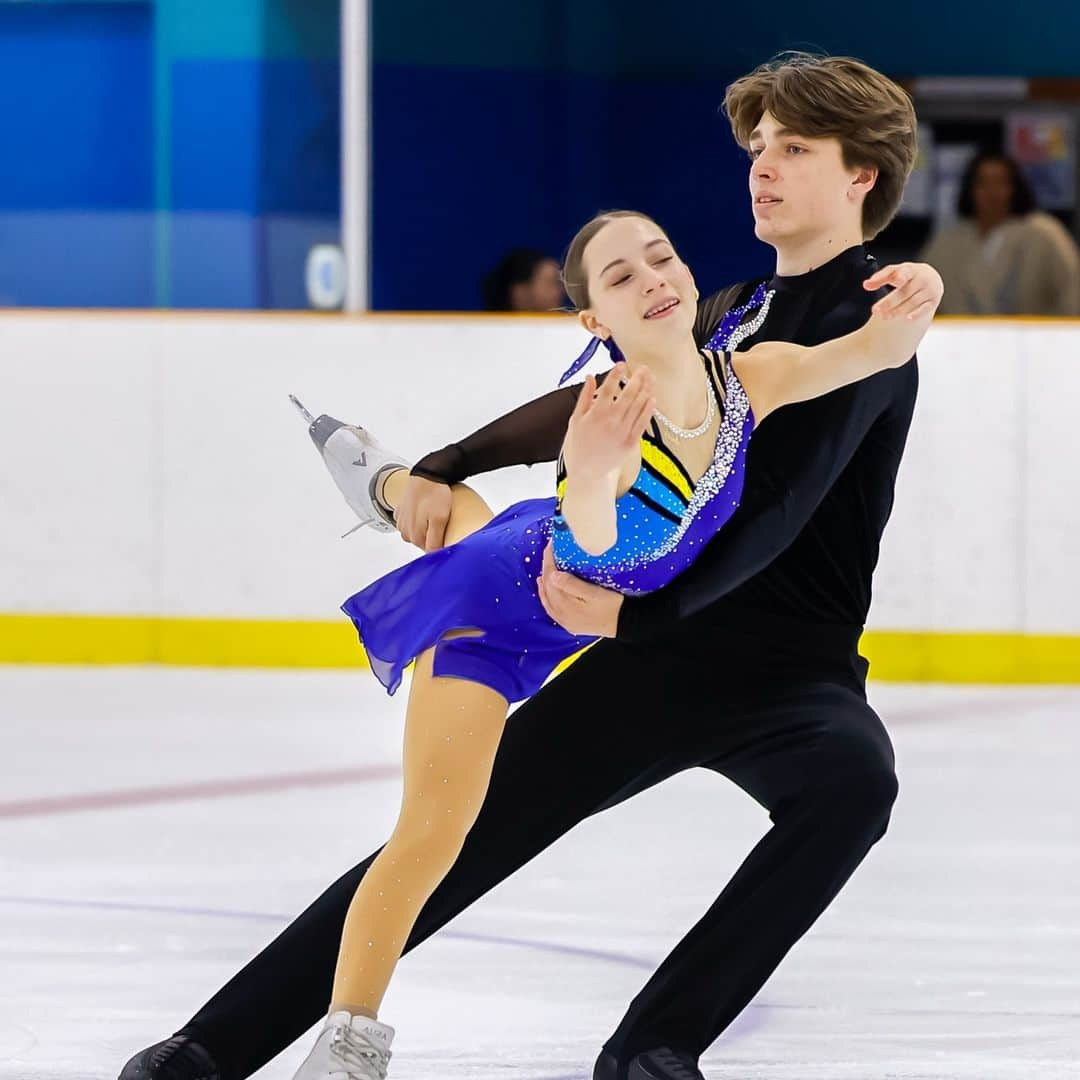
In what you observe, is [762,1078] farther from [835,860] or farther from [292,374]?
[292,374]

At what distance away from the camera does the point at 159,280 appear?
709 centimetres

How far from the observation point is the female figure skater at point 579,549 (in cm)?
221

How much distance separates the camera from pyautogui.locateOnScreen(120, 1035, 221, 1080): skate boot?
235cm

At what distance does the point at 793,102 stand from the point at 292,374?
4230mm

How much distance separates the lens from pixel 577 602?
89.0 inches

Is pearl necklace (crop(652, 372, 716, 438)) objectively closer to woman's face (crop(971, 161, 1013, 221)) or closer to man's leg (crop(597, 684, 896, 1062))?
man's leg (crop(597, 684, 896, 1062))

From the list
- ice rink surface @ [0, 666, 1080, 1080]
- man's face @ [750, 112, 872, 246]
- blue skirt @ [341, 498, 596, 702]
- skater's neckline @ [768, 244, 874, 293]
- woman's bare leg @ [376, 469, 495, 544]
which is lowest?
ice rink surface @ [0, 666, 1080, 1080]

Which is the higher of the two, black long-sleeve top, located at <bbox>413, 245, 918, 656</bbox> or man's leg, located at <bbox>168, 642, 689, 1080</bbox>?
black long-sleeve top, located at <bbox>413, 245, 918, 656</bbox>

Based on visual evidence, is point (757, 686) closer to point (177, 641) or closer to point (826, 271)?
point (826, 271)

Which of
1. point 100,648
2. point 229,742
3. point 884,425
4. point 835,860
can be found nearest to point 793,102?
point 884,425

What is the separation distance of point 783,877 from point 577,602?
0.37 m

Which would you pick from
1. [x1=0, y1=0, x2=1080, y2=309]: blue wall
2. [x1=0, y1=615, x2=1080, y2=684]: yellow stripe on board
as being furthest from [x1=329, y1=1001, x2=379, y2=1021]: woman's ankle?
[x1=0, y1=0, x2=1080, y2=309]: blue wall

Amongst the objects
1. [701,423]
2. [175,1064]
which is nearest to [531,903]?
[175,1064]

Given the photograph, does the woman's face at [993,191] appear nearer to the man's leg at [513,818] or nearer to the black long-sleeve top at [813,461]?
the black long-sleeve top at [813,461]
